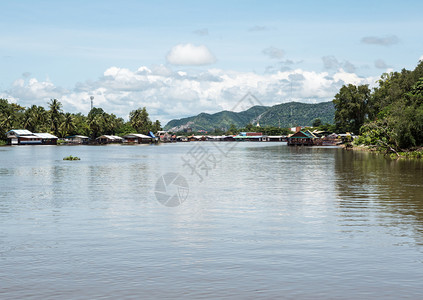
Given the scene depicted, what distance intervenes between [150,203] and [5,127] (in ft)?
456

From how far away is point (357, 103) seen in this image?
130 metres

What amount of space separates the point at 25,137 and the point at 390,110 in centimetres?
11179

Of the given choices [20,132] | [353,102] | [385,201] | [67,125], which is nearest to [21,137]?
[20,132]

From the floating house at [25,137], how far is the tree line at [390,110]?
306 feet

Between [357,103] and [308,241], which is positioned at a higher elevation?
[357,103]

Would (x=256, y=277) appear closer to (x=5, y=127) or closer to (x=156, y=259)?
(x=156, y=259)

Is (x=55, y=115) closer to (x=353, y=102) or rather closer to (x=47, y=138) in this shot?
(x=47, y=138)

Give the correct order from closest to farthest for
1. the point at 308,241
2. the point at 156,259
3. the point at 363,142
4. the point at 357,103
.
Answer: the point at 156,259, the point at 308,241, the point at 363,142, the point at 357,103

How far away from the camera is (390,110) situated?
83.4 metres

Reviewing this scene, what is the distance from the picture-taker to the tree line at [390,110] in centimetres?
6594

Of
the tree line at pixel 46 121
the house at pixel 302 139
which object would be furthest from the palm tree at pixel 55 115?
the house at pixel 302 139

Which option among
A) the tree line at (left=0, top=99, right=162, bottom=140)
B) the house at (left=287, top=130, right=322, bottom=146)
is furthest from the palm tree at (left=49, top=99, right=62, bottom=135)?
the house at (left=287, top=130, right=322, bottom=146)

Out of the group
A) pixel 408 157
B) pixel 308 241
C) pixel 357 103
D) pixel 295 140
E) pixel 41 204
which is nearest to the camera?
pixel 308 241

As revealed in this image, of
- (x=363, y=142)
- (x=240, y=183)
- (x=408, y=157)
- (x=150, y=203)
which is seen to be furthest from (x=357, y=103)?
(x=150, y=203)
